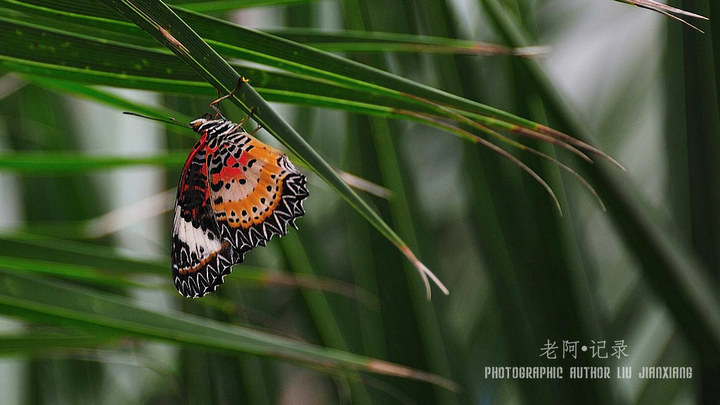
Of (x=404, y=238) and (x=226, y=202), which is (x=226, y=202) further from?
(x=404, y=238)

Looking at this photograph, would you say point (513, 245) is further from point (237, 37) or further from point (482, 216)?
point (237, 37)

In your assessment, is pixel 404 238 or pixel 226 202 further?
pixel 404 238

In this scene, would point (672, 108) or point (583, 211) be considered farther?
point (583, 211)

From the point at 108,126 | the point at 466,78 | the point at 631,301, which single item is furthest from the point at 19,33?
the point at 108,126

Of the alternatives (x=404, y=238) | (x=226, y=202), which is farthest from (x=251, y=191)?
(x=404, y=238)
